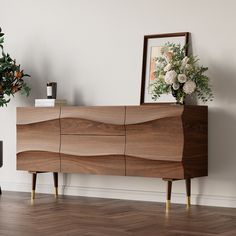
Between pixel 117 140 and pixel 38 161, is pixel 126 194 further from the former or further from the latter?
pixel 38 161

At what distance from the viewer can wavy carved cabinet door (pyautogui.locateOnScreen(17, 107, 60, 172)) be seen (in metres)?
5.66

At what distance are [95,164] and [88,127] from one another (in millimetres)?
315

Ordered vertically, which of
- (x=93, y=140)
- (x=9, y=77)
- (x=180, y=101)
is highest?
(x=9, y=77)

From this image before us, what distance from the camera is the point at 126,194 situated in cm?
581

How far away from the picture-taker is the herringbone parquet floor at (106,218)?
Answer: 161 inches

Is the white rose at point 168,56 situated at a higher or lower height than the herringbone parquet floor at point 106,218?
higher

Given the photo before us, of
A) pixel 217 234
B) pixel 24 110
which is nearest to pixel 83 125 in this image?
pixel 24 110

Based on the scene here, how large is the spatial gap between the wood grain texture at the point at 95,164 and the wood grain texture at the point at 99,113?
30cm

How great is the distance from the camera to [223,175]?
530cm

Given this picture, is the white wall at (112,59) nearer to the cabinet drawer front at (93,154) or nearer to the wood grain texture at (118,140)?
the wood grain texture at (118,140)

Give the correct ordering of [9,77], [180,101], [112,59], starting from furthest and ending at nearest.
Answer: [9,77] < [112,59] < [180,101]

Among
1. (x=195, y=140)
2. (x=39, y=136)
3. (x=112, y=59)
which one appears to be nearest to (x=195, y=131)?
(x=195, y=140)

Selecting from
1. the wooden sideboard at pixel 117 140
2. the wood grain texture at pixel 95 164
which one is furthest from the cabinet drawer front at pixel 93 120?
the wood grain texture at pixel 95 164

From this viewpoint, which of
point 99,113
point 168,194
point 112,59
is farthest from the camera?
point 112,59
